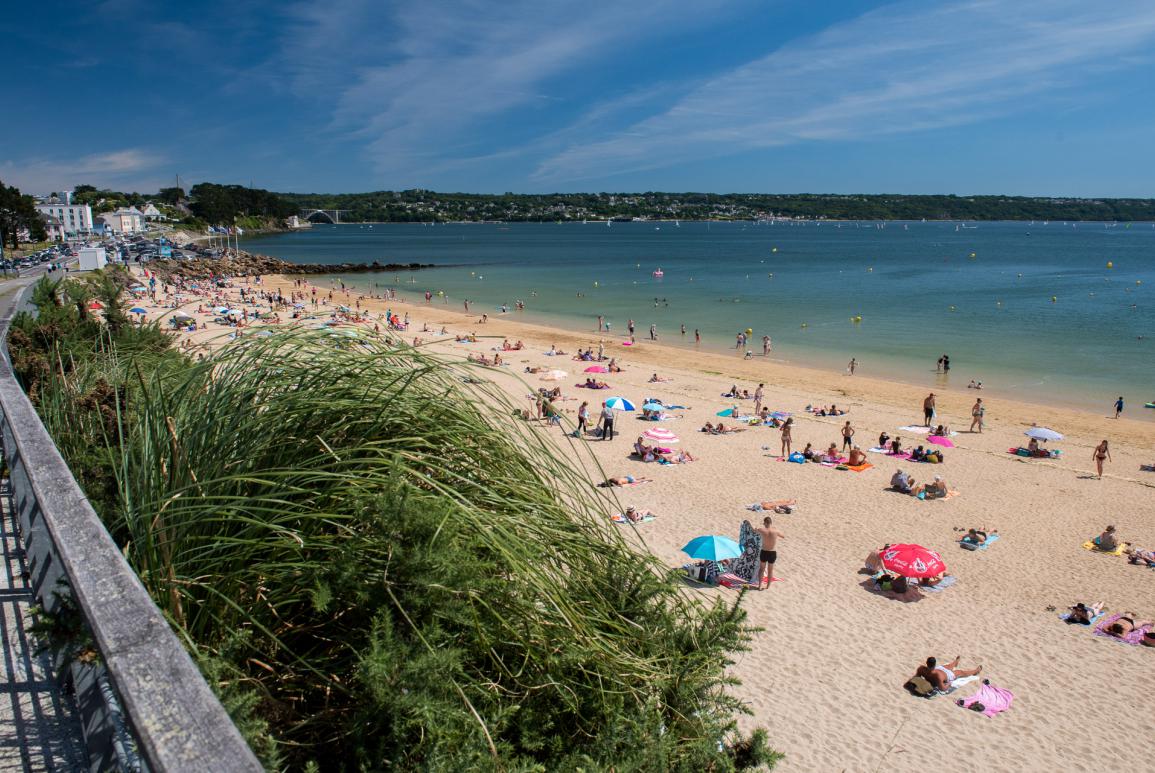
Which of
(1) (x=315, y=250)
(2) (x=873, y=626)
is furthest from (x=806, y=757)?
(1) (x=315, y=250)

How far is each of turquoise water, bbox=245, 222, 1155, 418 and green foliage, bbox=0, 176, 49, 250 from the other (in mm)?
29200

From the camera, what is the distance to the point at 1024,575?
1233cm

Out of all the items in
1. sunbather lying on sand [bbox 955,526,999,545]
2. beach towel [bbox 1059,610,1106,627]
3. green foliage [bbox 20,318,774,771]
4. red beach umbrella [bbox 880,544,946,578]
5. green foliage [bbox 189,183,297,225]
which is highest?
green foliage [bbox 189,183,297,225]

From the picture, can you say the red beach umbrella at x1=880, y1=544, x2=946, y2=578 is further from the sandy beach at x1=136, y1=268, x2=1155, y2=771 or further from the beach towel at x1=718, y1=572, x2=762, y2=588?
the beach towel at x1=718, y1=572, x2=762, y2=588

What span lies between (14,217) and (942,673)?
7715 centimetres

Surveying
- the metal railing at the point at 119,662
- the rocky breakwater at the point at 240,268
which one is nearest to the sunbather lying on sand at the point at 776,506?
the metal railing at the point at 119,662

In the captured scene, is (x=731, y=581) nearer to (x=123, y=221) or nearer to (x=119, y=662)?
(x=119, y=662)

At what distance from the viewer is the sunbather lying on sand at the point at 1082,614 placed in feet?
35.3

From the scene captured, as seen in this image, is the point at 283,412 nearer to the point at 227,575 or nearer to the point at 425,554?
the point at 227,575

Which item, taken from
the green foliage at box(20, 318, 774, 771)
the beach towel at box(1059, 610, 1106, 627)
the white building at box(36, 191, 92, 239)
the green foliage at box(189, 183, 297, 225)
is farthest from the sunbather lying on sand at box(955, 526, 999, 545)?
the green foliage at box(189, 183, 297, 225)

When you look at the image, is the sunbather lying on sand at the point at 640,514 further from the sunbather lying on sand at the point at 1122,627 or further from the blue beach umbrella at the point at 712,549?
the sunbather lying on sand at the point at 1122,627

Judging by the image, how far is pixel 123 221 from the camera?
11625cm

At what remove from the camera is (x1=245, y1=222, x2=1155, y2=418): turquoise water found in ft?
109

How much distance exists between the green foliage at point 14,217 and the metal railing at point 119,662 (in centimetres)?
7023
